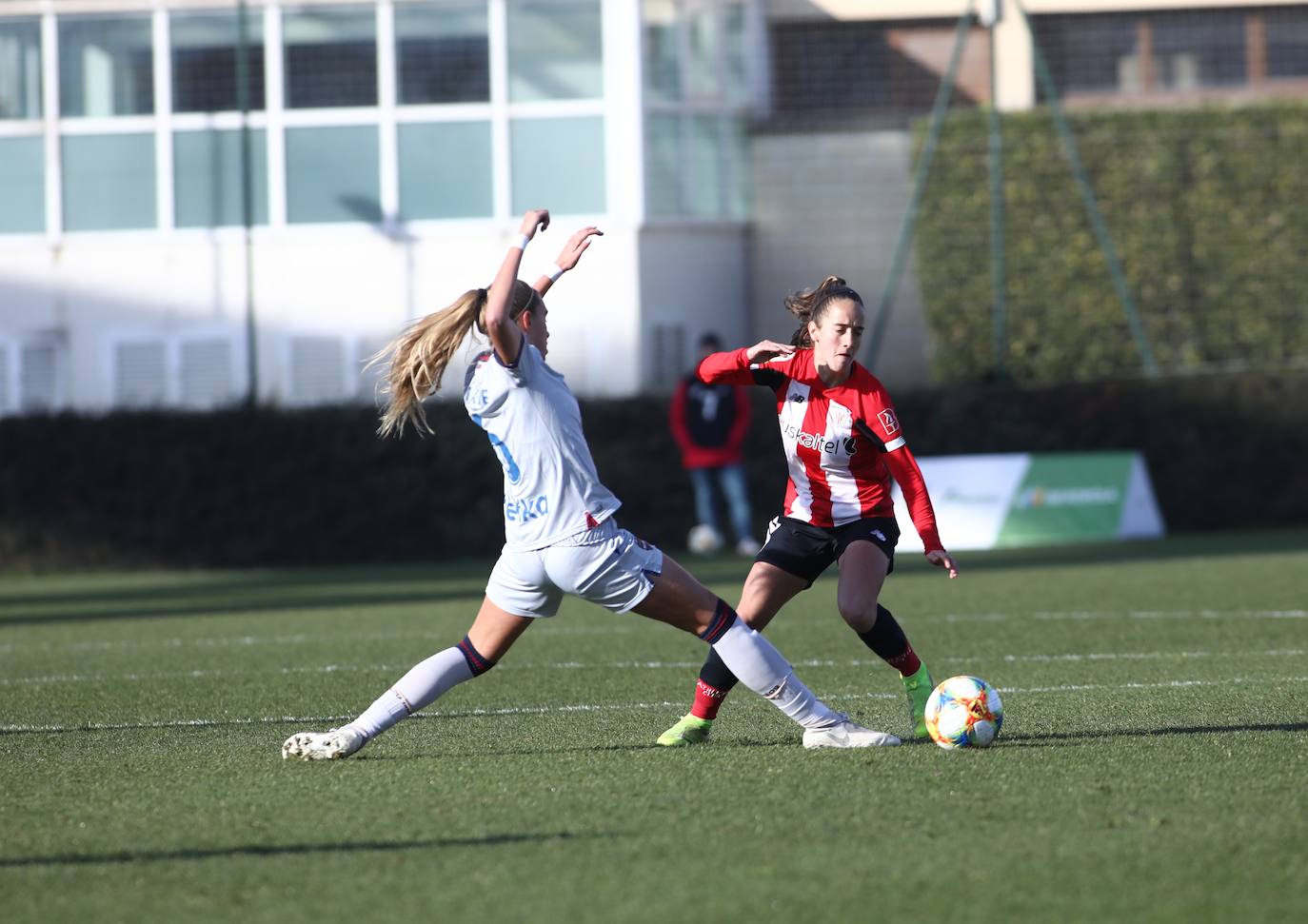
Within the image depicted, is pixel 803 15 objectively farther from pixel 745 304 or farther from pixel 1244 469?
pixel 1244 469

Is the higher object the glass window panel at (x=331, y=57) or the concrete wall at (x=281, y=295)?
the glass window panel at (x=331, y=57)

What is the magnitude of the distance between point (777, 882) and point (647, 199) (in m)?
17.4

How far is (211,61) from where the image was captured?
21641 mm

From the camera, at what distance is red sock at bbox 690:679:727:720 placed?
692cm

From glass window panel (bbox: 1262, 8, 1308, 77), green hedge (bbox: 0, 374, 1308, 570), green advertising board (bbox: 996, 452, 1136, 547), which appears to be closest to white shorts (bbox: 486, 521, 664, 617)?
green advertising board (bbox: 996, 452, 1136, 547)

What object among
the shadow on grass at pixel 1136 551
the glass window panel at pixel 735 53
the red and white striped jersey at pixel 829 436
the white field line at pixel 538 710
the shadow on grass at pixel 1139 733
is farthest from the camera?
the glass window panel at pixel 735 53

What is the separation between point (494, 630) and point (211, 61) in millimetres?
16782

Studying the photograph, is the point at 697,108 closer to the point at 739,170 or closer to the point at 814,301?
the point at 739,170

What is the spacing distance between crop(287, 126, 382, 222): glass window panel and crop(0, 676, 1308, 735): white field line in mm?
14181

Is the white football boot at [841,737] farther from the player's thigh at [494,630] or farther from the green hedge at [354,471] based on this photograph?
the green hedge at [354,471]

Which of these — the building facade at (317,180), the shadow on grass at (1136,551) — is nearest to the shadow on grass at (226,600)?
the building facade at (317,180)

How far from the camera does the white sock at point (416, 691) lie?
256 inches

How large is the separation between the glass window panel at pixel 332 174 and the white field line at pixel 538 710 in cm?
1418

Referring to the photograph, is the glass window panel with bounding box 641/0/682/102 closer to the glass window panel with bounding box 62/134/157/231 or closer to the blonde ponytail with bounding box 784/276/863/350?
the glass window panel with bounding box 62/134/157/231
